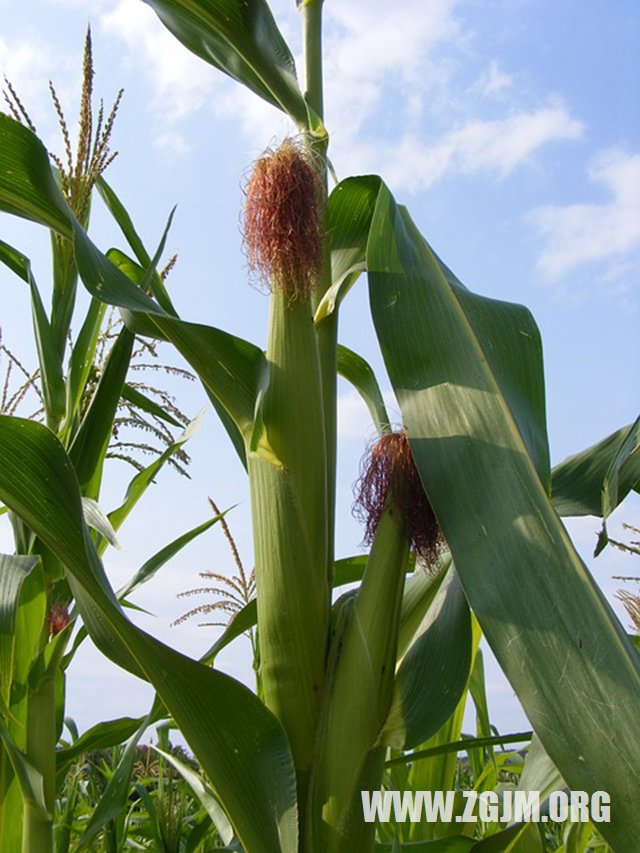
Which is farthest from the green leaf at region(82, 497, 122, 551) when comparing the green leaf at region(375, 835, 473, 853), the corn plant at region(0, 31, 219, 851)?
the green leaf at region(375, 835, 473, 853)

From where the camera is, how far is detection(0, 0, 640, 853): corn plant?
0.58 meters

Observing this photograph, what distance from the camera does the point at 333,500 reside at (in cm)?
87

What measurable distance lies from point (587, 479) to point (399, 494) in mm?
290

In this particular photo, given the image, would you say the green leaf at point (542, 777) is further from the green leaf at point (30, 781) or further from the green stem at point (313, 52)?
the green stem at point (313, 52)

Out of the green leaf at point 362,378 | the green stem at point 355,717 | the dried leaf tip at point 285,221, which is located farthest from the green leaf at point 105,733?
the dried leaf tip at point 285,221

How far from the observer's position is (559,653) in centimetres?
50

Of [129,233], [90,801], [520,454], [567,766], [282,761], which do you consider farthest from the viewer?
[90,801]

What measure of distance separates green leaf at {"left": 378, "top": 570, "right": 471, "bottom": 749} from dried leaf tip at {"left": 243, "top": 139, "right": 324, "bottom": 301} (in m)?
0.37

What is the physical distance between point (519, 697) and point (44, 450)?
0.50 metres

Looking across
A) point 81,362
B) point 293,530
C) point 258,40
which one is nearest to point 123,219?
point 81,362

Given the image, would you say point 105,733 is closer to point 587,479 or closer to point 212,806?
point 212,806

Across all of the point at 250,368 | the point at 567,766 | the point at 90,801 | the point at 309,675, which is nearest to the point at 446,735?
the point at 309,675

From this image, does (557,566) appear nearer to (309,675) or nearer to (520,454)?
(520,454)

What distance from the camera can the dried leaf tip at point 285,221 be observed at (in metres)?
0.85
